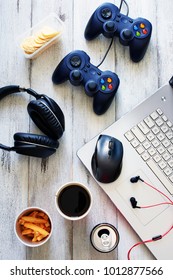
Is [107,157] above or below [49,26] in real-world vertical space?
below

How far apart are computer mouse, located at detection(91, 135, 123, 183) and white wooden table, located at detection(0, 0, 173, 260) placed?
0.21 ft

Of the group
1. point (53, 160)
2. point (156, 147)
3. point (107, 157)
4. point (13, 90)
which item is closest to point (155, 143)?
point (156, 147)

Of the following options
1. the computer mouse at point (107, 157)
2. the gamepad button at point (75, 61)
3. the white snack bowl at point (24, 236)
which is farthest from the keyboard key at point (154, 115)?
the white snack bowl at point (24, 236)

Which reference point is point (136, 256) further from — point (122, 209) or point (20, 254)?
point (20, 254)

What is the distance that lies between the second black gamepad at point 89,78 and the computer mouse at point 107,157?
0.09 m

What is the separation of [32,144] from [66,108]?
14 centimetres

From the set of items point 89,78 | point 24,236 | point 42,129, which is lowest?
point 24,236

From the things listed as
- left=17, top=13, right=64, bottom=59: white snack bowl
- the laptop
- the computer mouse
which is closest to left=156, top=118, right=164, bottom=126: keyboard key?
the laptop

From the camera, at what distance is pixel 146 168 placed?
1036 millimetres

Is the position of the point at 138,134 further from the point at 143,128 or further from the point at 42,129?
the point at 42,129

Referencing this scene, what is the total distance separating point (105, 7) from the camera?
42.6 inches

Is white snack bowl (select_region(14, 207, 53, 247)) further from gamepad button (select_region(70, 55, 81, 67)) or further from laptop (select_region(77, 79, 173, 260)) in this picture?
gamepad button (select_region(70, 55, 81, 67))
